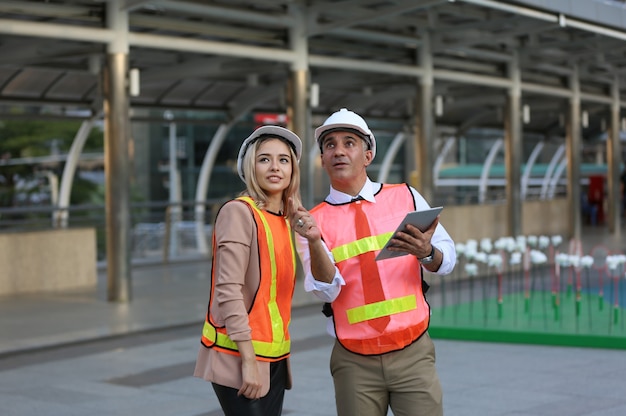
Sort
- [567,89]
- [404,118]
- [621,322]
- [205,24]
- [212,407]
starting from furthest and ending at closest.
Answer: [404,118], [567,89], [205,24], [621,322], [212,407]

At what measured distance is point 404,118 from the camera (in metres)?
30.2

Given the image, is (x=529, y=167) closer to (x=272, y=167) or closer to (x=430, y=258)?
(x=430, y=258)

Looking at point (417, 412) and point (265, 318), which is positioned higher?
point (265, 318)

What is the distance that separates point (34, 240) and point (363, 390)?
44.7 feet

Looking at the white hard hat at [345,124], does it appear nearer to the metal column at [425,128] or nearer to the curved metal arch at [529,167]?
the metal column at [425,128]

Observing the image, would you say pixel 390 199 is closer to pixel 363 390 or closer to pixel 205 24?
pixel 363 390

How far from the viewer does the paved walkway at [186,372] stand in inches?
326

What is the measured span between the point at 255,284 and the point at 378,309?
A: 54 cm

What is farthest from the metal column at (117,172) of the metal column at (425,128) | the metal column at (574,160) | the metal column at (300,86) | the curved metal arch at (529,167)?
the curved metal arch at (529,167)

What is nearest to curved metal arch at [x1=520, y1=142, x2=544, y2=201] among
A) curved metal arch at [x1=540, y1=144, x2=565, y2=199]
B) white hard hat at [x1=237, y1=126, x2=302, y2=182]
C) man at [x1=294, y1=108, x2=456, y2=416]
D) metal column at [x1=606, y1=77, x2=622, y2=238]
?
curved metal arch at [x1=540, y1=144, x2=565, y2=199]

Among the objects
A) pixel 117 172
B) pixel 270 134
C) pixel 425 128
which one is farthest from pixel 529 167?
pixel 270 134

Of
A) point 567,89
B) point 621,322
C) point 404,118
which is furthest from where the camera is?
point 404,118

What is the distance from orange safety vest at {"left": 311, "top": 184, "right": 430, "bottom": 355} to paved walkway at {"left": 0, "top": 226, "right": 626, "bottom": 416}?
11.4 ft

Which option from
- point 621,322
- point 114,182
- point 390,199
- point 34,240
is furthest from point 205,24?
point 390,199
